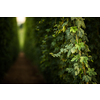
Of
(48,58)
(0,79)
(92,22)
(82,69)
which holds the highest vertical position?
(92,22)

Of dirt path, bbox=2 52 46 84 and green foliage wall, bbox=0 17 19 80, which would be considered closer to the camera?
green foliage wall, bbox=0 17 19 80

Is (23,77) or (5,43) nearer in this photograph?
(5,43)

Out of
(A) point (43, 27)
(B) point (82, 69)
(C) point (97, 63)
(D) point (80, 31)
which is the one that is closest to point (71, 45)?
(D) point (80, 31)

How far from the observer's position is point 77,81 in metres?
1.93

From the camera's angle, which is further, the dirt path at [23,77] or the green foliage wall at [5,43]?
the dirt path at [23,77]

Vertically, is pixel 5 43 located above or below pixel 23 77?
above

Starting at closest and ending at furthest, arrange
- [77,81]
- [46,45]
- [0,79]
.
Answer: [77,81]
[46,45]
[0,79]

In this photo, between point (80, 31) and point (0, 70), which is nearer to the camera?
point (80, 31)

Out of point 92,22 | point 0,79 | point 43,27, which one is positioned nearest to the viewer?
point 92,22

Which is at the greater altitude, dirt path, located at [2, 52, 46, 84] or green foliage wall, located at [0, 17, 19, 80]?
green foliage wall, located at [0, 17, 19, 80]

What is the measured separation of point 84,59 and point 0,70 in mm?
4319

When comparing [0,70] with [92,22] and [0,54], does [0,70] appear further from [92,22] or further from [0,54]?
[92,22]

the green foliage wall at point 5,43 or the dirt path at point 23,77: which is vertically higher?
the green foliage wall at point 5,43

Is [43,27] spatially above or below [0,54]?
above
